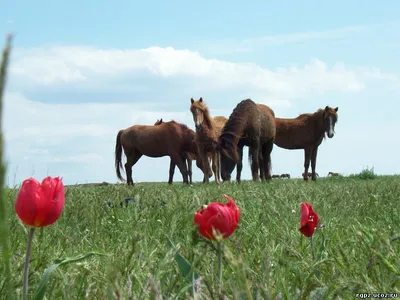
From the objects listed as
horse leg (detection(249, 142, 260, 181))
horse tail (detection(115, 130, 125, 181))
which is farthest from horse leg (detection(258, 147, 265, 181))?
horse tail (detection(115, 130, 125, 181))

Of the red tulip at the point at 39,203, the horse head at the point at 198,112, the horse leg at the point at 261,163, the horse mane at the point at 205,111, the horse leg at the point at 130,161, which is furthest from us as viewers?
the horse leg at the point at 130,161

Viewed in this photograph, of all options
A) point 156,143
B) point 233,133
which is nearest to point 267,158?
point 233,133

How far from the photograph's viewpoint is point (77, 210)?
4.40 m

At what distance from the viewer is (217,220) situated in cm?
133

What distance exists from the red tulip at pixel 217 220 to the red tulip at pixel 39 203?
0.33 meters

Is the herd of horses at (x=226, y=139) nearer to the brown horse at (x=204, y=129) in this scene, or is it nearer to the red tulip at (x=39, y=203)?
the brown horse at (x=204, y=129)

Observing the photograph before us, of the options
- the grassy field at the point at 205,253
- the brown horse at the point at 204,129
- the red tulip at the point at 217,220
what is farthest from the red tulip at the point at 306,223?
the brown horse at the point at 204,129

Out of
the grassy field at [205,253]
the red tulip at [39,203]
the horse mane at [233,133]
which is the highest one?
the horse mane at [233,133]

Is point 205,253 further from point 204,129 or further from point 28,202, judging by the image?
point 204,129

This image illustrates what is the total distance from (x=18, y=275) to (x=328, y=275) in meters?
1.14

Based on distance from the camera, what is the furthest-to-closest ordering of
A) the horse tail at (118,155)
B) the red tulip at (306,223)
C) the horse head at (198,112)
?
the horse tail at (118,155)
the horse head at (198,112)
the red tulip at (306,223)

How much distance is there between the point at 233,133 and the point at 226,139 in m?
0.25

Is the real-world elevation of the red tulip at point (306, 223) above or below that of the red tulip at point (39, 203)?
below

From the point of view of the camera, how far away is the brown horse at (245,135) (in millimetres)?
15508
